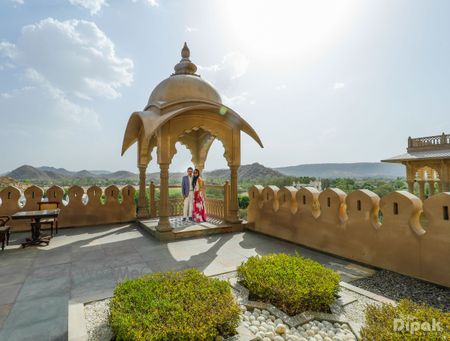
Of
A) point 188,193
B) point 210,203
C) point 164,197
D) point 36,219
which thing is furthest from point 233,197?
point 36,219

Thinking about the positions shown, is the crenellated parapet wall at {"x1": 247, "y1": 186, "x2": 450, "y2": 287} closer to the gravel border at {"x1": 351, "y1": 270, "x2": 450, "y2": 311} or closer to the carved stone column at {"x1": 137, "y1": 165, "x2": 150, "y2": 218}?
the gravel border at {"x1": 351, "y1": 270, "x2": 450, "y2": 311}

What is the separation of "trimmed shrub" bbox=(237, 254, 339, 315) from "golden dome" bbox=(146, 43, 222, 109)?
5697 millimetres

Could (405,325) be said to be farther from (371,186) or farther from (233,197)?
(371,186)

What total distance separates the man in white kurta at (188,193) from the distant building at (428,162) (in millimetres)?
13808

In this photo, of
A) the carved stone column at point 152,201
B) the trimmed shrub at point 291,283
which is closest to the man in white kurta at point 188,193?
the carved stone column at point 152,201

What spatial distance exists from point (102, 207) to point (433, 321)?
360 inches

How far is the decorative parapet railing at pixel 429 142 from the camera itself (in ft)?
51.7

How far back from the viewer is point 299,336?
7.58ft

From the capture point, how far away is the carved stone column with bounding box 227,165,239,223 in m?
7.89

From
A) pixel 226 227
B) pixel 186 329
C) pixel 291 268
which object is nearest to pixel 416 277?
pixel 291 268

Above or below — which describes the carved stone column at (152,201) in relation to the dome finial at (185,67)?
below

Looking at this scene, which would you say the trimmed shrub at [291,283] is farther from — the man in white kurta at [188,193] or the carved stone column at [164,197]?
the man in white kurta at [188,193]

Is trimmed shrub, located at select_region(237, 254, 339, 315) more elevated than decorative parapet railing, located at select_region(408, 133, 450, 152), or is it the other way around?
decorative parapet railing, located at select_region(408, 133, 450, 152)

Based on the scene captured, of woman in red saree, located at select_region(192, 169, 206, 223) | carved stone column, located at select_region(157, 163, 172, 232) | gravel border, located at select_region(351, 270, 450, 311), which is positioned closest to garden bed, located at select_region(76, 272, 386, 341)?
gravel border, located at select_region(351, 270, 450, 311)
